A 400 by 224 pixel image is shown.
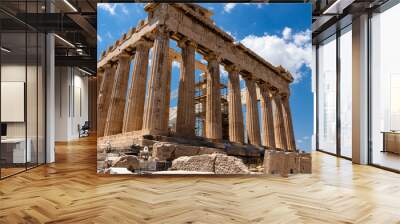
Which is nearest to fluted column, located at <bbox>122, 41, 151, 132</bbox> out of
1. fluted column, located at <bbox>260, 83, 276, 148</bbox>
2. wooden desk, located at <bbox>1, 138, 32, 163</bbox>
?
wooden desk, located at <bbox>1, 138, 32, 163</bbox>

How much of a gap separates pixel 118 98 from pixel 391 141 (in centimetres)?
559

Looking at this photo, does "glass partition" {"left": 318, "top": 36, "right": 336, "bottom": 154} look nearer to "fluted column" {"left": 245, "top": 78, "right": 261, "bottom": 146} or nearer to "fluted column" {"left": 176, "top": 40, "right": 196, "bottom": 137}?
"fluted column" {"left": 245, "top": 78, "right": 261, "bottom": 146}

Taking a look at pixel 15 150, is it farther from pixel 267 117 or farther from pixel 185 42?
pixel 267 117

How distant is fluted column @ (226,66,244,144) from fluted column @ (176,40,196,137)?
0.70 meters

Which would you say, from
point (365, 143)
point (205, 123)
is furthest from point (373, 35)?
point (205, 123)

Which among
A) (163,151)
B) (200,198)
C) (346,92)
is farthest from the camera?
(346,92)

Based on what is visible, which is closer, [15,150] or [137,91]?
[137,91]

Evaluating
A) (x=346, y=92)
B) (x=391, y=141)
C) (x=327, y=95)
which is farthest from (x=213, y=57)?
(x=327, y=95)

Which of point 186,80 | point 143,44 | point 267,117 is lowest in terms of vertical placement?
point 267,117

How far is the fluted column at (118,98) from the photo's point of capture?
6449 mm

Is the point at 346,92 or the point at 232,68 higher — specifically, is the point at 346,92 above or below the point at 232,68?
below

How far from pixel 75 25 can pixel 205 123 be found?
467cm

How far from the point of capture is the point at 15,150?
6.59m

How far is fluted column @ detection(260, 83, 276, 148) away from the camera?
6.46m
